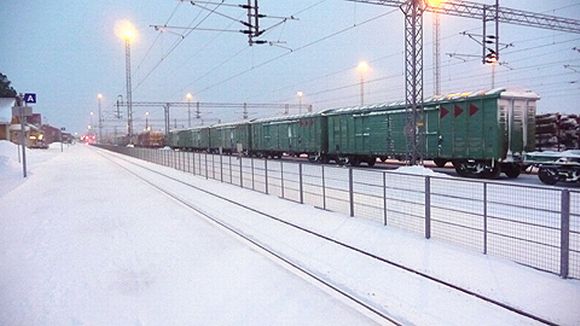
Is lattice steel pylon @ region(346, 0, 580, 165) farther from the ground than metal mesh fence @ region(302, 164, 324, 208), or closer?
farther from the ground

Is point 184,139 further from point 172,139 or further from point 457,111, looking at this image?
point 457,111

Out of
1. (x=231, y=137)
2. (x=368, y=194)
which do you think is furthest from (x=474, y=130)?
(x=231, y=137)

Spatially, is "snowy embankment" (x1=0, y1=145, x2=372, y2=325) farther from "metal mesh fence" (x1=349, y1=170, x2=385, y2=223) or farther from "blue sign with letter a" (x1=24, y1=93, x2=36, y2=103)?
"blue sign with letter a" (x1=24, y1=93, x2=36, y2=103)

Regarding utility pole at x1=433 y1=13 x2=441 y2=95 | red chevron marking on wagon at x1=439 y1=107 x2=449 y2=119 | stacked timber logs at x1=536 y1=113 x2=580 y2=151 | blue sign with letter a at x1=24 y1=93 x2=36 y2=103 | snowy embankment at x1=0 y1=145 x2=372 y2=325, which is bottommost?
snowy embankment at x1=0 y1=145 x2=372 y2=325

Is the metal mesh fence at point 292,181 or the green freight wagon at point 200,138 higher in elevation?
the green freight wagon at point 200,138

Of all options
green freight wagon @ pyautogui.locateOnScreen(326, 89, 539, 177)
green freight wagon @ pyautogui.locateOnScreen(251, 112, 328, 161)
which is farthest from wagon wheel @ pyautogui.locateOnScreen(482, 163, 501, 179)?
green freight wagon @ pyautogui.locateOnScreen(251, 112, 328, 161)

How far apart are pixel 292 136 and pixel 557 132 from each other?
1804cm

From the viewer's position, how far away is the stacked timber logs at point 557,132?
2503 cm

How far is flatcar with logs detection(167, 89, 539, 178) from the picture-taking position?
18.8 m

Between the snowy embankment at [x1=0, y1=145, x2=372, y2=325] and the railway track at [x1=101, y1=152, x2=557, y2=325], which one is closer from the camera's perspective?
the railway track at [x1=101, y1=152, x2=557, y2=325]

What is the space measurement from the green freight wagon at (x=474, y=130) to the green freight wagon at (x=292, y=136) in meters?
7.34

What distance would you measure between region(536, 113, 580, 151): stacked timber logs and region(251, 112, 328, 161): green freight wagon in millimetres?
12973

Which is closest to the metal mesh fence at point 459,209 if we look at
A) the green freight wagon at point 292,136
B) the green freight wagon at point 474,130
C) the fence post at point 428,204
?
the fence post at point 428,204

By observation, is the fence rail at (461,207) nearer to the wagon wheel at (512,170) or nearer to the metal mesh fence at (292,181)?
the metal mesh fence at (292,181)
